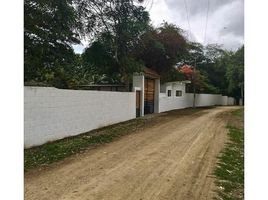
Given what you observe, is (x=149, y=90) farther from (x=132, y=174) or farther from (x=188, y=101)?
(x=132, y=174)

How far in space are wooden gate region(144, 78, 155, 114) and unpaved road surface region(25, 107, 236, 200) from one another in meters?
8.85

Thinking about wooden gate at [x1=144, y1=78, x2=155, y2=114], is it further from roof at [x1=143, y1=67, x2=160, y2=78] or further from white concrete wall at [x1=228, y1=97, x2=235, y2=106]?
white concrete wall at [x1=228, y1=97, x2=235, y2=106]

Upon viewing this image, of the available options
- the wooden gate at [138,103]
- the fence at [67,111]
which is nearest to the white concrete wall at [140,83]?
the wooden gate at [138,103]

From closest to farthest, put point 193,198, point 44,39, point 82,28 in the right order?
point 193,198 < point 44,39 < point 82,28

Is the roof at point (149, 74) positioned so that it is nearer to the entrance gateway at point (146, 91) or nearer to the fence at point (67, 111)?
the entrance gateway at point (146, 91)

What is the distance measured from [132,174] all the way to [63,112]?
3.69 m

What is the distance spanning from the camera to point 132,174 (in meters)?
4.47

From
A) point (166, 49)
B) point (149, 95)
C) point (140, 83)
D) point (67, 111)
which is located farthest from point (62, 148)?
point (166, 49)
